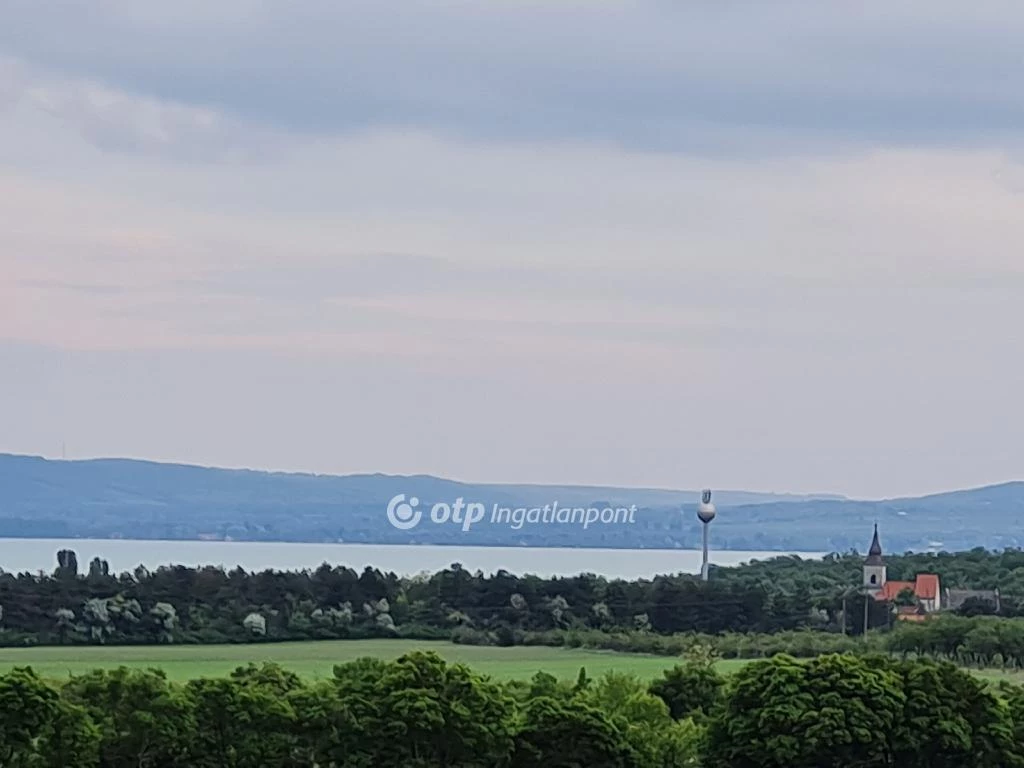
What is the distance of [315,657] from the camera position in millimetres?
61500

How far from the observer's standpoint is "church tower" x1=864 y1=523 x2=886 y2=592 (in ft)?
328

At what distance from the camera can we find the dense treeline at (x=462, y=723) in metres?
32.7

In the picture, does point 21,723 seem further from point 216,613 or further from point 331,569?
point 331,569

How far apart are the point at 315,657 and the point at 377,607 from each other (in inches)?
523

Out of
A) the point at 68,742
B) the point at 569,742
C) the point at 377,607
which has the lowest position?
the point at 68,742

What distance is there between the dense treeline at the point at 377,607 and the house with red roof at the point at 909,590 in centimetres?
142

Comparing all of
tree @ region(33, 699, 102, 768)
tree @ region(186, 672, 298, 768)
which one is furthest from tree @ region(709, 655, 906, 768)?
tree @ region(33, 699, 102, 768)

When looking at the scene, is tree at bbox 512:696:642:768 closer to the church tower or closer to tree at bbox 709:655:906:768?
tree at bbox 709:655:906:768

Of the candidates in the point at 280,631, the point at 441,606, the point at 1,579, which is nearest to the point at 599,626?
the point at 441,606

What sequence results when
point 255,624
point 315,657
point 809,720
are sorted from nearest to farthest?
point 809,720 → point 315,657 → point 255,624

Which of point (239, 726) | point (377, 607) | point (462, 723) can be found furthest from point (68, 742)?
point (377, 607)

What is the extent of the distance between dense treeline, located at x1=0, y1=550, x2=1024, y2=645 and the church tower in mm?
11121

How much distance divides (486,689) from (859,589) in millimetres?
63321

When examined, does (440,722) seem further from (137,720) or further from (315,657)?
(315,657)
